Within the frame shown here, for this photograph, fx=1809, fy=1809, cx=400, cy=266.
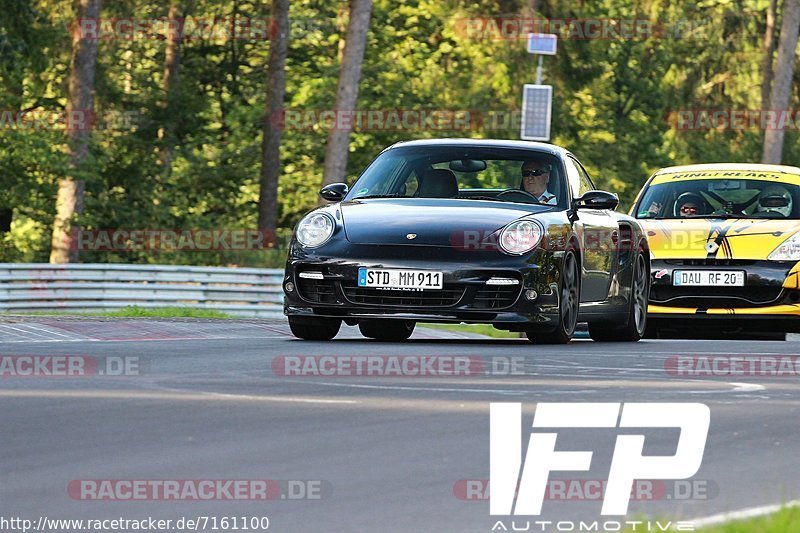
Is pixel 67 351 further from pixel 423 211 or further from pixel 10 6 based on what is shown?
pixel 10 6

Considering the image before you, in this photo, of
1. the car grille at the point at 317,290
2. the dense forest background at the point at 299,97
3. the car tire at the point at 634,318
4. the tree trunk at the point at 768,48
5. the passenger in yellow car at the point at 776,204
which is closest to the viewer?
the car grille at the point at 317,290

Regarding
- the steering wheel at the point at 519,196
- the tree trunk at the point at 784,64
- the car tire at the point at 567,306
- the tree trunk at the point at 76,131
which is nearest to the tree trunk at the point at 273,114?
the tree trunk at the point at 76,131

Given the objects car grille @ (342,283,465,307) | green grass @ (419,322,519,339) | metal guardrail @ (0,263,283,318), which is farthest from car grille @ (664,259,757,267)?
metal guardrail @ (0,263,283,318)

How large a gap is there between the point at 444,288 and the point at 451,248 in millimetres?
286

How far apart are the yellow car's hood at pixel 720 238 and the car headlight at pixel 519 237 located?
3830mm

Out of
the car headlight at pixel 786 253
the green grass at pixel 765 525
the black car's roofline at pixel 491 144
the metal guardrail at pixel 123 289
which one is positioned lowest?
the metal guardrail at pixel 123 289

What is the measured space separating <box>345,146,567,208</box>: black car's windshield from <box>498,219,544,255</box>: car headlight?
0.95 metres

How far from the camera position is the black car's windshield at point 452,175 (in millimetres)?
13961

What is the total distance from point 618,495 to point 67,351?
6631 mm

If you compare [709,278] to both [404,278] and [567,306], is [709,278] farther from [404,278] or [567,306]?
[404,278]

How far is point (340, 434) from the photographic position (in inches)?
308

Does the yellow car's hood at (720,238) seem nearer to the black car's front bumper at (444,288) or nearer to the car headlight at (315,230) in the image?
the black car's front bumper at (444,288)

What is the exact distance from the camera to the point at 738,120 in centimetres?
5644

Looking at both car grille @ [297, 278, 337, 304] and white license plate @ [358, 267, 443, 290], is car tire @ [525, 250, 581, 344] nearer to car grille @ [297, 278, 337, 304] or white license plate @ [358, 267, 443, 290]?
white license plate @ [358, 267, 443, 290]
